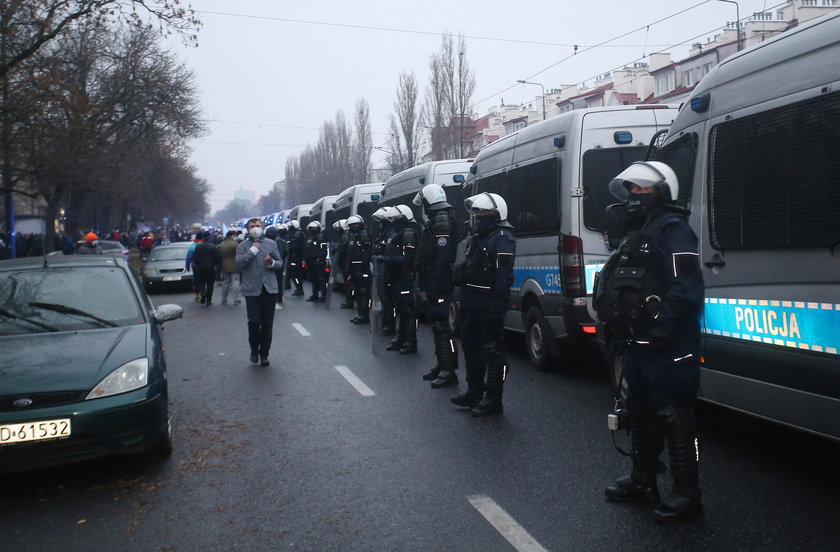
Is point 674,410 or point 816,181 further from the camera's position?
point 816,181

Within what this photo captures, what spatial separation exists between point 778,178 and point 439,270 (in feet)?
13.5

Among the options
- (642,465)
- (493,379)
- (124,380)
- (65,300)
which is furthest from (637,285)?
(65,300)

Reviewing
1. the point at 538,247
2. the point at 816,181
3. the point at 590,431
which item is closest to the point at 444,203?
the point at 538,247

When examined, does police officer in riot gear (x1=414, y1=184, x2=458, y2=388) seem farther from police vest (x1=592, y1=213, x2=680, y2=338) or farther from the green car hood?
police vest (x1=592, y1=213, x2=680, y2=338)

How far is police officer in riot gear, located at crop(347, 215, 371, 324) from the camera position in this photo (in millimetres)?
15086

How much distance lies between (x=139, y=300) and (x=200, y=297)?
15.1 metres

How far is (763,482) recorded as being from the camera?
17.0 feet

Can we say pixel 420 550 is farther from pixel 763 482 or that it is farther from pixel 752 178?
pixel 752 178

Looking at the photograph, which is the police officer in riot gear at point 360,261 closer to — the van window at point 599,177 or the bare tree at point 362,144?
the van window at point 599,177

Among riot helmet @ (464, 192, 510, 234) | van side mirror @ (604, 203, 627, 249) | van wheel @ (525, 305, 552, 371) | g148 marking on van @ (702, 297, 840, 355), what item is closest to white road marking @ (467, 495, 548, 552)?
van side mirror @ (604, 203, 627, 249)

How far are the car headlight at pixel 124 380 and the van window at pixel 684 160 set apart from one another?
157 inches

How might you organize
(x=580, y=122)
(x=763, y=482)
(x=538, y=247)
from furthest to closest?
(x=538, y=247) < (x=580, y=122) < (x=763, y=482)

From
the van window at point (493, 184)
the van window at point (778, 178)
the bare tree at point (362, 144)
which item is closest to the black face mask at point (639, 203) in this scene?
the van window at point (778, 178)

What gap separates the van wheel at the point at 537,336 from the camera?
9.32 metres
